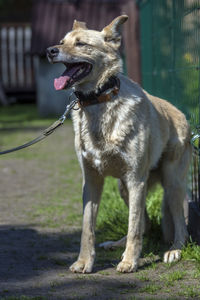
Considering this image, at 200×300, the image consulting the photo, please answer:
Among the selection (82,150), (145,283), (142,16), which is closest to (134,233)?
(145,283)

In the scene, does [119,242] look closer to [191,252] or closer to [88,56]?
[191,252]

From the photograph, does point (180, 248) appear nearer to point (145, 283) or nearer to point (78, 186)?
point (145, 283)

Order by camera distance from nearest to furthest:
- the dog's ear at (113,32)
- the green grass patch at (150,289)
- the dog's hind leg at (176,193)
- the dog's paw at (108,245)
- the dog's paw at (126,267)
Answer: the green grass patch at (150,289) < the dog's paw at (126,267) < the dog's ear at (113,32) < the dog's hind leg at (176,193) < the dog's paw at (108,245)

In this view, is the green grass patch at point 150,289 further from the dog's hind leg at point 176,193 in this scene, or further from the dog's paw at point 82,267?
the dog's hind leg at point 176,193

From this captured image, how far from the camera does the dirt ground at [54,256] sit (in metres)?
3.76

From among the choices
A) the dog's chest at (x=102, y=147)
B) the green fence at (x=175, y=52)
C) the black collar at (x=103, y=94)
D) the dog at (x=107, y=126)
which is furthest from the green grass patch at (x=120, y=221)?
the black collar at (x=103, y=94)

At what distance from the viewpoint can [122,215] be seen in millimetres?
5613

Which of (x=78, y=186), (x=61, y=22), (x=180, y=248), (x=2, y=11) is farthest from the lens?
(x=2, y=11)

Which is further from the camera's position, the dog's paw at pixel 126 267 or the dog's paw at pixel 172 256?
the dog's paw at pixel 172 256

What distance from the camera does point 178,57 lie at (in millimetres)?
6090

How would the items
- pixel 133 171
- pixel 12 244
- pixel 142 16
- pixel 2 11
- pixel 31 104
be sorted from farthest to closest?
pixel 2 11, pixel 31 104, pixel 142 16, pixel 12 244, pixel 133 171

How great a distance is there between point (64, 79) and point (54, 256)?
1553 millimetres

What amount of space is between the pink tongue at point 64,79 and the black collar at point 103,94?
18 centimetres

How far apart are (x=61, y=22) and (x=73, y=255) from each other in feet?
44.8
